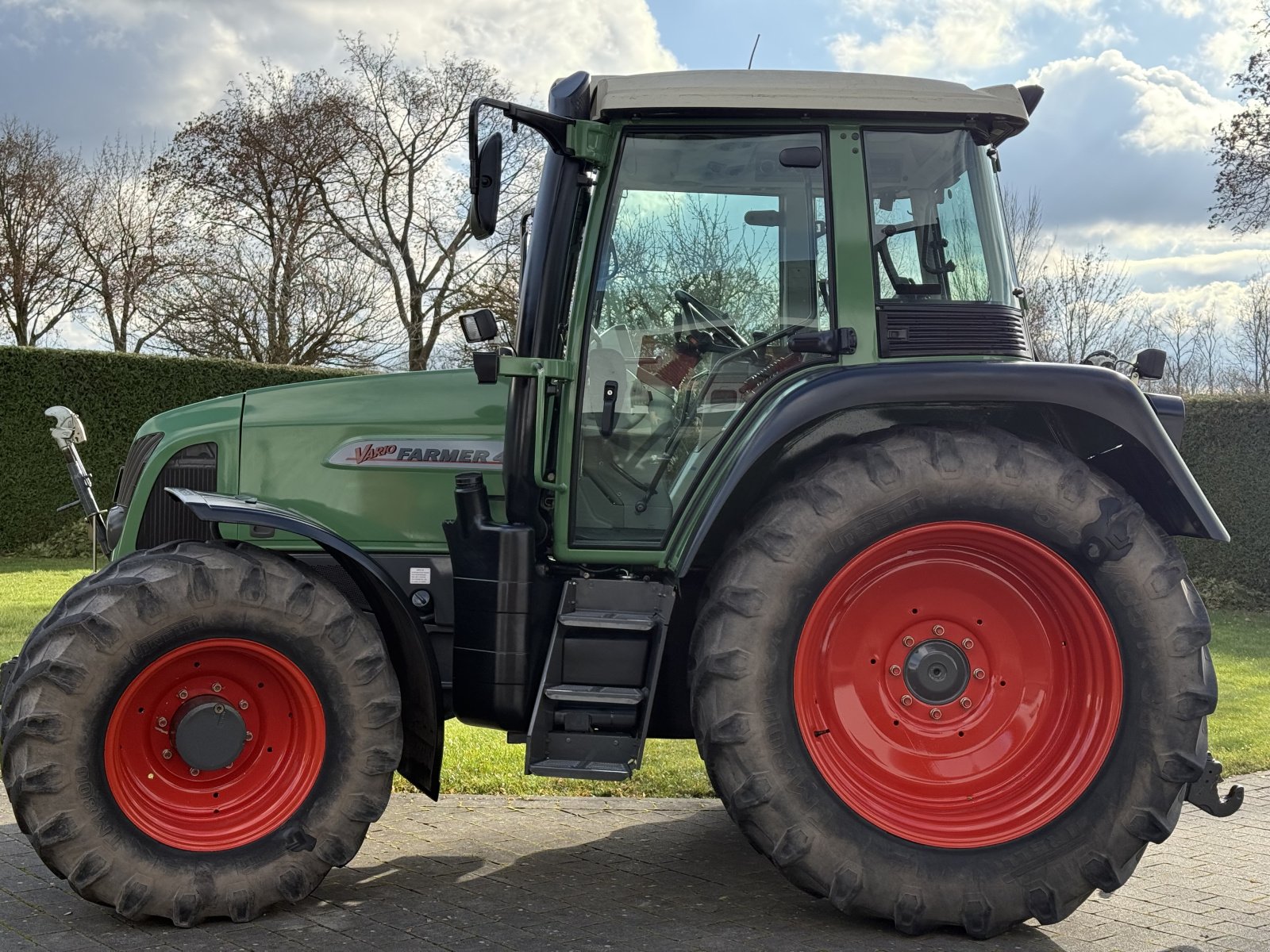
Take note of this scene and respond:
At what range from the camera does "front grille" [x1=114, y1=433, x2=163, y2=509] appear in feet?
14.5

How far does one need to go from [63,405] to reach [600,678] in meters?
13.4

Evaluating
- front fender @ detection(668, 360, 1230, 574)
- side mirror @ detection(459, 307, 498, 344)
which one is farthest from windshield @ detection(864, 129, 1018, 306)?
side mirror @ detection(459, 307, 498, 344)

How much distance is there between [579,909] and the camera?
373 cm

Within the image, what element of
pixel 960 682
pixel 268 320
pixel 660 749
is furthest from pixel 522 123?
pixel 268 320

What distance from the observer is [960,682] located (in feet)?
12.3

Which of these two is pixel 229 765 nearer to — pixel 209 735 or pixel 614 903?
pixel 209 735

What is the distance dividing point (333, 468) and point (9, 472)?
41.4ft

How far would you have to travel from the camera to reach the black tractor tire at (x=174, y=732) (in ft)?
11.4

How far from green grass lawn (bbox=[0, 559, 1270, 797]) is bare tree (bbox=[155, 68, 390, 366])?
12.8 meters

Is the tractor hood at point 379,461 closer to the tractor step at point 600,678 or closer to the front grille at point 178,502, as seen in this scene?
the front grille at point 178,502

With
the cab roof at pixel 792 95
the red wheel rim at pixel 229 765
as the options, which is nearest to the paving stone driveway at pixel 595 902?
the red wheel rim at pixel 229 765

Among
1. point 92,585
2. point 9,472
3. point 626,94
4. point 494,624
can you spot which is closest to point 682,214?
point 626,94

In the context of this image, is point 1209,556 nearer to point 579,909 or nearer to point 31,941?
point 579,909

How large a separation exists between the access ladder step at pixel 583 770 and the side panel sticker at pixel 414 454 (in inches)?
42.6
